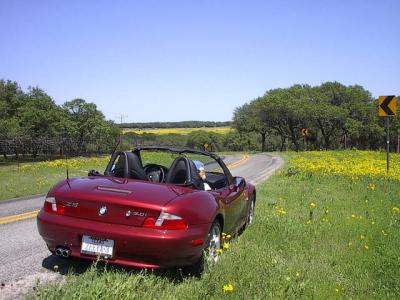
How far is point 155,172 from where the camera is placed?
20.9 feet

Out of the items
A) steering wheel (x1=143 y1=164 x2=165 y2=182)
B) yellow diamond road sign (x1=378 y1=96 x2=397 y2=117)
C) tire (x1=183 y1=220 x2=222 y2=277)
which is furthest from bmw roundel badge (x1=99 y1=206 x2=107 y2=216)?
yellow diamond road sign (x1=378 y1=96 x2=397 y2=117)

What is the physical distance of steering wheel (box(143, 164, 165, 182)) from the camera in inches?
247

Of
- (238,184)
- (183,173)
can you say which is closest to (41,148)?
(238,184)

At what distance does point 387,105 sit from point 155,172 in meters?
A: 12.1

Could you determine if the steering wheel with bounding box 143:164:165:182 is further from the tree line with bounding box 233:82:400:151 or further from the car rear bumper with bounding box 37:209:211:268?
the tree line with bounding box 233:82:400:151

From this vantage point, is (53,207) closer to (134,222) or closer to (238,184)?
(134,222)

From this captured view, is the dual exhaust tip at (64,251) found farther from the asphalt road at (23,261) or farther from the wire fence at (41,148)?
the wire fence at (41,148)

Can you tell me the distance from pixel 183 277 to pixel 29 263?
75.2 inches

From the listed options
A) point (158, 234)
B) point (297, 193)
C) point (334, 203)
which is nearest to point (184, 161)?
point (158, 234)

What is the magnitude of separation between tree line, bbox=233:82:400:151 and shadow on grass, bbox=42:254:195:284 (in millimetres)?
59767

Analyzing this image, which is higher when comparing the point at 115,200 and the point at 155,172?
the point at 155,172

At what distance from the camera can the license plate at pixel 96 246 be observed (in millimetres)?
4547

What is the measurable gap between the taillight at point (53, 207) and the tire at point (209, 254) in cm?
145

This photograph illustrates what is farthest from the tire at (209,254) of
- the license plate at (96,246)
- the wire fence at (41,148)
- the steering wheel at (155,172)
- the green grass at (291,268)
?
the wire fence at (41,148)
